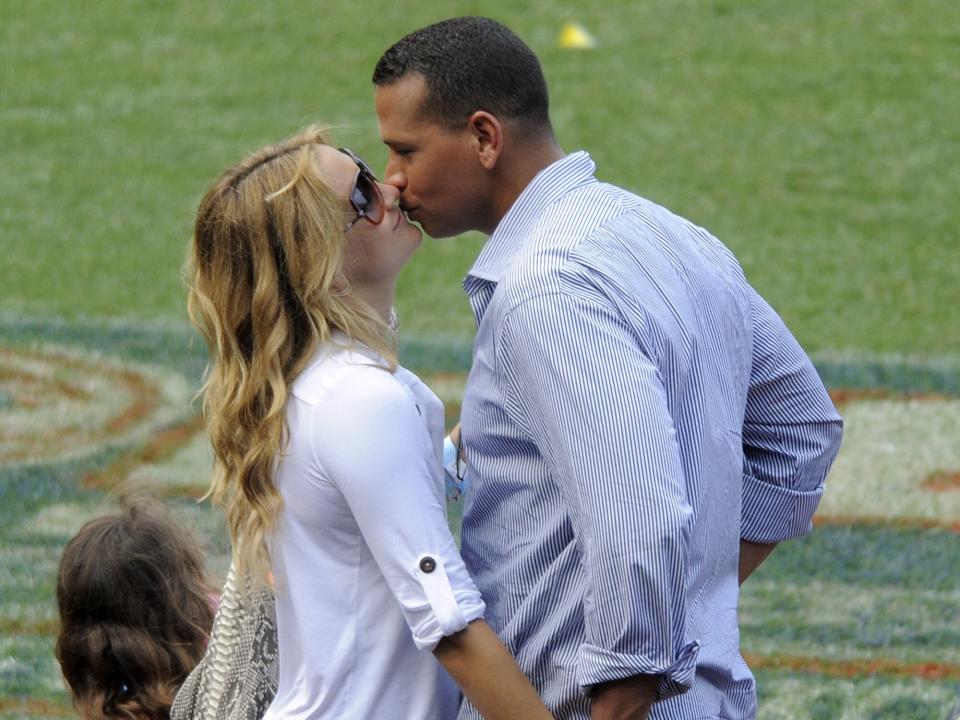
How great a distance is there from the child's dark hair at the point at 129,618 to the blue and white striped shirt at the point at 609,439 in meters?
1.11

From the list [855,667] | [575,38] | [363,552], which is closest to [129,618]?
[363,552]

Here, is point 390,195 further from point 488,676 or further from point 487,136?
point 488,676

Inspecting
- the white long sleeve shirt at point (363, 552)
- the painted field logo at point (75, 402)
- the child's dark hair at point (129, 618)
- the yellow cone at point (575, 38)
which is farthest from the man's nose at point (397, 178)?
the yellow cone at point (575, 38)

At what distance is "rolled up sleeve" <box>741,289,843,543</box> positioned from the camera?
253cm

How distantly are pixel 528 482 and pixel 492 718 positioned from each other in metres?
0.32

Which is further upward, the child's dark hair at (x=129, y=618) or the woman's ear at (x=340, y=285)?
the woman's ear at (x=340, y=285)

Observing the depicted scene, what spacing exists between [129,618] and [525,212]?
1.41 m

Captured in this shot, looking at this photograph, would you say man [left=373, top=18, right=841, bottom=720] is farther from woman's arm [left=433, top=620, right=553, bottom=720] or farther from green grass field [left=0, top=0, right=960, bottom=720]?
green grass field [left=0, top=0, right=960, bottom=720]

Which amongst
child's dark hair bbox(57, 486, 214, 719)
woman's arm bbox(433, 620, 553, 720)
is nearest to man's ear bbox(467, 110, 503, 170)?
woman's arm bbox(433, 620, 553, 720)

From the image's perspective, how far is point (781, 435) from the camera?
8.57ft

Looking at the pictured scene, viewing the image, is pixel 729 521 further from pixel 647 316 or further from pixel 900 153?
pixel 900 153

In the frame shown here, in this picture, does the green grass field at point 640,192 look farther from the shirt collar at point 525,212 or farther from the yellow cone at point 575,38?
the shirt collar at point 525,212

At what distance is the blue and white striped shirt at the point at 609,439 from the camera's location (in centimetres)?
199

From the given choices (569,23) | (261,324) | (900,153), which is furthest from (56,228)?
(261,324)
